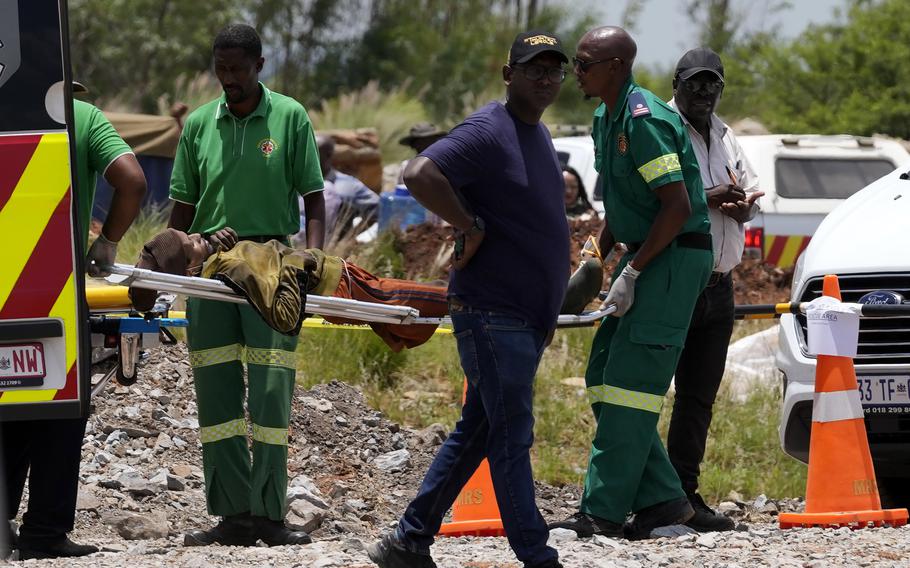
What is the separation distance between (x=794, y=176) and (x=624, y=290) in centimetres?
730

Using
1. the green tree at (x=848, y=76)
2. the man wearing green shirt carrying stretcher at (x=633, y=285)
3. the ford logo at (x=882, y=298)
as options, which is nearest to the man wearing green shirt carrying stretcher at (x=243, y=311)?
the man wearing green shirt carrying stretcher at (x=633, y=285)

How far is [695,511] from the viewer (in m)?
6.78

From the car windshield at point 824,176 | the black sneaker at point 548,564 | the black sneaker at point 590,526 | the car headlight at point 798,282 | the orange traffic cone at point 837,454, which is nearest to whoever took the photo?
the black sneaker at point 548,564

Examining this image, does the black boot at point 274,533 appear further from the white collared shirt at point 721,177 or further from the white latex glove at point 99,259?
the white collared shirt at point 721,177

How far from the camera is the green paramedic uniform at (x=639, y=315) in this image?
6.09m

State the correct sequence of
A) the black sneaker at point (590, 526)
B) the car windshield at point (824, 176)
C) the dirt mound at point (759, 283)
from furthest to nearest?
the car windshield at point (824, 176) → the dirt mound at point (759, 283) → the black sneaker at point (590, 526)

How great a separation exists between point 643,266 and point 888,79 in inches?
810

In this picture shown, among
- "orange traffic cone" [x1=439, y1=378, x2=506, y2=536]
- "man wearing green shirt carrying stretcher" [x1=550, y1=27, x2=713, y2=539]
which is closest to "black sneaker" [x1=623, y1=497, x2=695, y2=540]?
"man wearing green shirt carrying stretcher" [x1=550, y1=27, x2=713, y2=539]

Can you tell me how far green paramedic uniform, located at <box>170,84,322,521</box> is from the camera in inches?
239

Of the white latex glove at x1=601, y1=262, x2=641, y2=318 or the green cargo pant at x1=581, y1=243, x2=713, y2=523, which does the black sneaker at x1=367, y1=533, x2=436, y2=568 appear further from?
the white latex glove at x1=601, y1=262, x2=641, y2=318

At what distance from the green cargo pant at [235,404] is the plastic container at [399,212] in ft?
19.6

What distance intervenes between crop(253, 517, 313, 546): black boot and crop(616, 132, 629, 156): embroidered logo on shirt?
6.54 feet

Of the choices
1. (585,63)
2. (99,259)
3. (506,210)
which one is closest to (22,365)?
(99,259)

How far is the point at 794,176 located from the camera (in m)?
12.9
